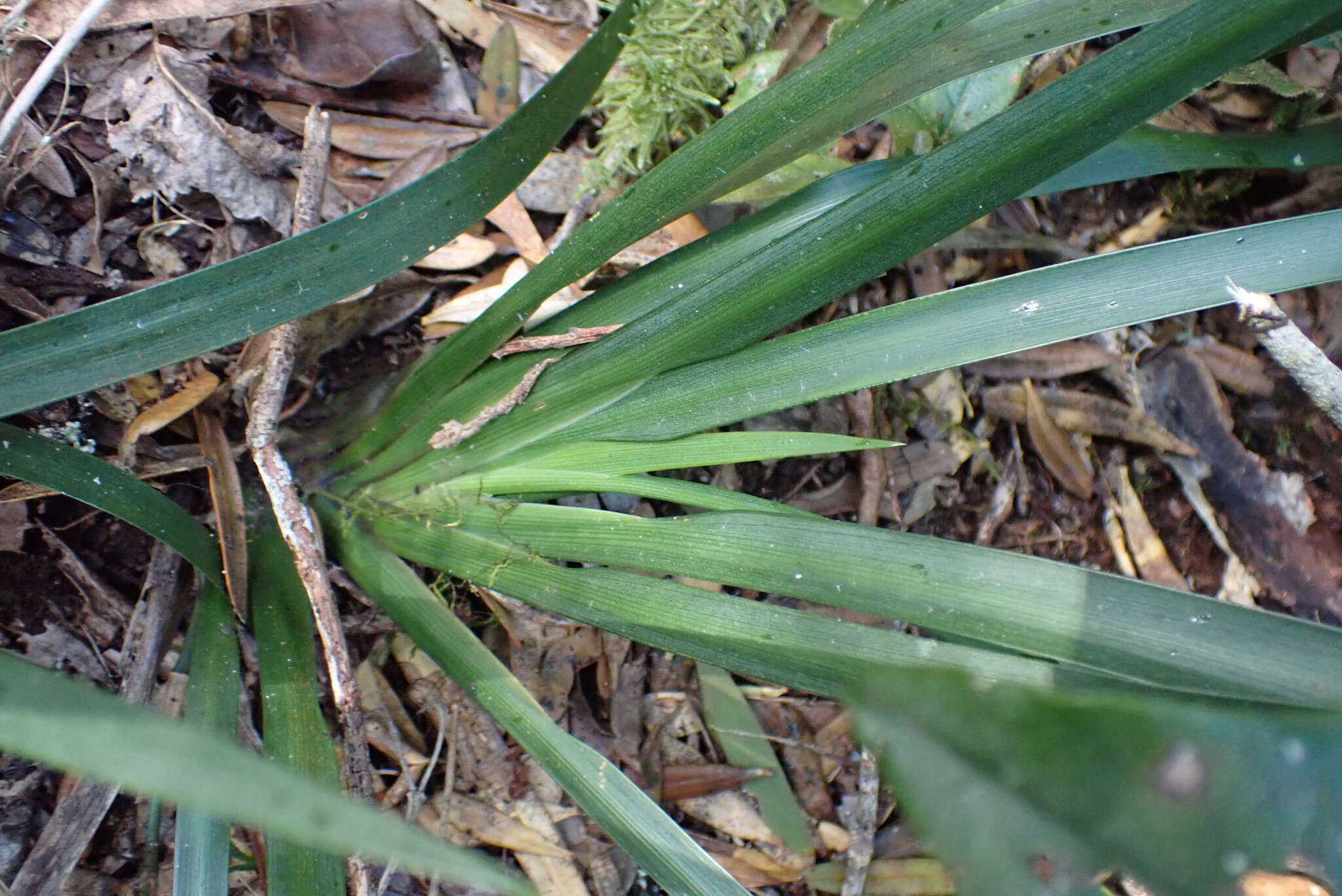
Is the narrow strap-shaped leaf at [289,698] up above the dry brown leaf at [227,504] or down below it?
below

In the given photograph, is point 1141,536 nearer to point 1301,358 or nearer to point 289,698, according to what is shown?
point 1301,358

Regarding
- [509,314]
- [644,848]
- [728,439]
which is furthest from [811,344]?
[644,848]

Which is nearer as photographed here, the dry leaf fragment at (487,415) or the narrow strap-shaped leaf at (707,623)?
the narrow strap-shaped leaf at (707,623)

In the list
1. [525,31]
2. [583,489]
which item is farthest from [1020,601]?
[525,31]

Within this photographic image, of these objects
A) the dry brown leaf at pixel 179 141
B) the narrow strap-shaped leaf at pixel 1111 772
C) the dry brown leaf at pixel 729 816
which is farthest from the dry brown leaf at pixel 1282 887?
the dry brown leaf at pixel 179 141

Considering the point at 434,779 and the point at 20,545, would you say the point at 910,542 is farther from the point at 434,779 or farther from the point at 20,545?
the point at 20,545

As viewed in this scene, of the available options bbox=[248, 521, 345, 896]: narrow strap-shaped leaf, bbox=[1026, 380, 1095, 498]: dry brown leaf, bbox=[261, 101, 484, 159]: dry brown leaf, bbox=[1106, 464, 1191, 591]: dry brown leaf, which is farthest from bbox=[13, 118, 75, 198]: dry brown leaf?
bbox=[1106, 464, 1191, 591]: dry brown leaf

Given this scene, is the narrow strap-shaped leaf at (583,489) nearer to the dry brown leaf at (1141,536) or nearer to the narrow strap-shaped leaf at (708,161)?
the narrow strap-shaped leaf at (708,161)
